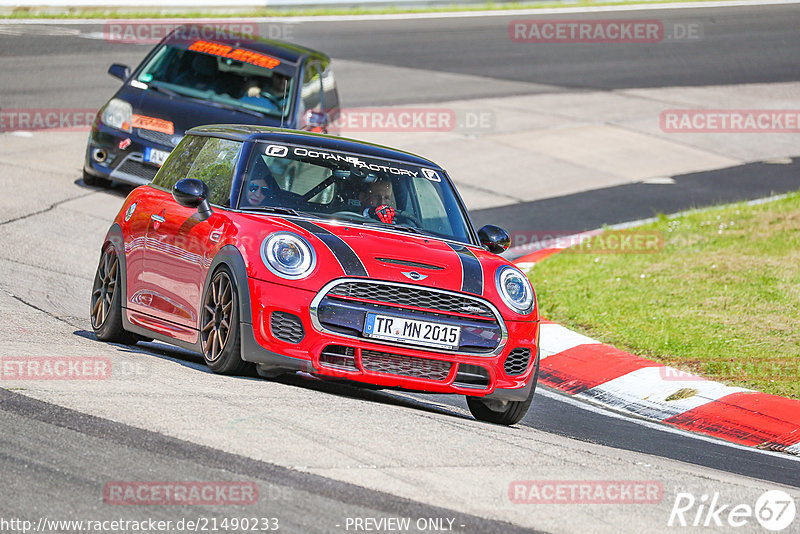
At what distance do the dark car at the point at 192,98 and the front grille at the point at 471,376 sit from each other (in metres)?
7.31

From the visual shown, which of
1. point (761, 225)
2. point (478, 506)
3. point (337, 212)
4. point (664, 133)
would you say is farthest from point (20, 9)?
point (478, 506)

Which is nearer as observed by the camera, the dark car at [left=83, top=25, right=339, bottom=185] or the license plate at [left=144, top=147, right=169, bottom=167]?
the license plate at [left=144, top=147, right=169, bottom=167]

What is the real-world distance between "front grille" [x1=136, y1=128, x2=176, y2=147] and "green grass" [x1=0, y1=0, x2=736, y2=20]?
13722mm

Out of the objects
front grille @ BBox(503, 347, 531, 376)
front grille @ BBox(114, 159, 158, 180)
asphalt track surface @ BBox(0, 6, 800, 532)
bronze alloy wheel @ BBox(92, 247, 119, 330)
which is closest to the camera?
asphalt track surface @ BBox(0, 6, 800, 532)

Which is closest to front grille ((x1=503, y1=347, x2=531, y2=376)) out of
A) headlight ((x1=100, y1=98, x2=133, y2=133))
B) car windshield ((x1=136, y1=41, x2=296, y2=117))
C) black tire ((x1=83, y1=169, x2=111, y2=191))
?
car windshield ((x1=136, y1=41, x2=296, y2=117))

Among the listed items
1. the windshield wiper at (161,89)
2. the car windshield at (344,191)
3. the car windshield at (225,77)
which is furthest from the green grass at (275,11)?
the car windshield at (344,191)

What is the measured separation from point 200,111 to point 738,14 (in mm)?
24268

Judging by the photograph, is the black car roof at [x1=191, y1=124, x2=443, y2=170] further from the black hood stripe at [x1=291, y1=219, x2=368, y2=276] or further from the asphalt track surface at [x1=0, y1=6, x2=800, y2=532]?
the asphalt track surface at [x1=0, y1=6, x2=800, y2=532]

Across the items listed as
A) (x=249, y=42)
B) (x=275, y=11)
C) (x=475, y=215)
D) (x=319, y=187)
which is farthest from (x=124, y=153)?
(x=275, y=11)

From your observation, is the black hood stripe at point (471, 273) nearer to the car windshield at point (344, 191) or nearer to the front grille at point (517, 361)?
the front grille at point (517, 361)

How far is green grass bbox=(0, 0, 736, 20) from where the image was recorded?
1048 inches

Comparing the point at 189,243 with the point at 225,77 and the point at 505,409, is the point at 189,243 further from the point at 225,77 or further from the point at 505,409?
the point at 225,77

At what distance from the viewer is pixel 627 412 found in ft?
28.1

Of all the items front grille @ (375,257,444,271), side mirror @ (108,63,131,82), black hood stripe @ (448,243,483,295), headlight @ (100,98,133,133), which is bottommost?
headlight @ (100,98,133,133)
